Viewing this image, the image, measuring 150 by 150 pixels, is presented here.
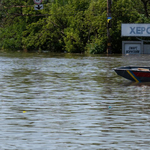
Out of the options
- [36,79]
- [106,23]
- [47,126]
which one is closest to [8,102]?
[47,126]

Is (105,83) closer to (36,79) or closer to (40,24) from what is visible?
(36,79)

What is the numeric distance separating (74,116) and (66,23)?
5797cm

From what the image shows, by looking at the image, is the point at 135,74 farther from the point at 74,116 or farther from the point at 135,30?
the point at 135,30

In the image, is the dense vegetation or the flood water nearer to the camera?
the flood water

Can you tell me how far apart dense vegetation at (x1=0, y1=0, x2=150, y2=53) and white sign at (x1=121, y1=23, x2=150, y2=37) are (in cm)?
244

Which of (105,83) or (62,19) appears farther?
(62,19)

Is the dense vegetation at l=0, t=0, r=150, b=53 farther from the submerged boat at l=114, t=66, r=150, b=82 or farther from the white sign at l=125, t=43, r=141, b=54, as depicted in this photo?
the submerged boat at l=114, t=66, r=150, b=82

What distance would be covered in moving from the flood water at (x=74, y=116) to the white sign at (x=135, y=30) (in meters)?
38.0

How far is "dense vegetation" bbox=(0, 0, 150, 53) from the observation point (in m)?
63.9

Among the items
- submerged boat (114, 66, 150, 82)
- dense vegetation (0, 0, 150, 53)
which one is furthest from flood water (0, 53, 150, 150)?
dense vegetation (0, 0, 150, 53)

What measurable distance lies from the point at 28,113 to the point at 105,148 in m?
4.77

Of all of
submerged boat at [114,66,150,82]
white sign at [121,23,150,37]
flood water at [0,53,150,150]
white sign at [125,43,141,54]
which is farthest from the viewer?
white sign at [125,43,141,54]

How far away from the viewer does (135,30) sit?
61.3 meters

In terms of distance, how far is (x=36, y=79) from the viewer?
999 inches
